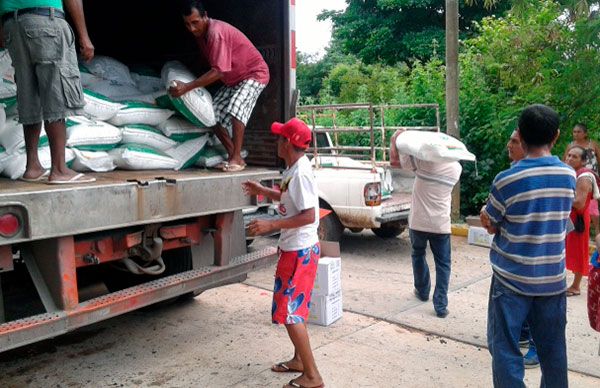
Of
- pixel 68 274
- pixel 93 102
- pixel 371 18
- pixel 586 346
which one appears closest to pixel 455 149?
pixel 586 346

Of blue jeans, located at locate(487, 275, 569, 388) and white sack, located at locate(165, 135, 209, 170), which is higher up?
white sack, located at locate(165, 135, 209, 170)

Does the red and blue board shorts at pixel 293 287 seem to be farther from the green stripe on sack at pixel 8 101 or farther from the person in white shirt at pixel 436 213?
the green stripe on sack at pixel 8 101

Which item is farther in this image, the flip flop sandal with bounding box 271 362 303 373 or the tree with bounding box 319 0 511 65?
the tree with bounding box 319 0 511 65

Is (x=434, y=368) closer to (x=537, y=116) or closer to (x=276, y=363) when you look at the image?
(x=276, y=363)

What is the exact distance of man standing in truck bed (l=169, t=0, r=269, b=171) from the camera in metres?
4.11

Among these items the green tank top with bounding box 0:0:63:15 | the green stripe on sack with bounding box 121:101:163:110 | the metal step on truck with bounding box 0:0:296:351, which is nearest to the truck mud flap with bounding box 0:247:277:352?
the metal step on truck with bounding box 0:0:296:351

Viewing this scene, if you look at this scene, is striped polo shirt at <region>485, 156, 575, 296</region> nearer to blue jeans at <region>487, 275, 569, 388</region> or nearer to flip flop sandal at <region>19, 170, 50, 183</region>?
blue jeans at <region>487, 275, 569, 388</region>

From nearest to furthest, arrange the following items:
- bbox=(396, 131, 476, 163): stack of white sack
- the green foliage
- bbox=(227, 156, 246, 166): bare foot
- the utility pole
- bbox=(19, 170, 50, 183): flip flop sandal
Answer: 1. bbox=(19, 170, 50, 183): flip flop sandal
2. bbox=(227, 156, 246, 166): bare foot
3. bbox=(396, 131, 476, 163): stack of white sack
4. the green foliage
5. the utility pole

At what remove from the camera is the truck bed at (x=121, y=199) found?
275cm

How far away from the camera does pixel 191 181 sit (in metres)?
3.56

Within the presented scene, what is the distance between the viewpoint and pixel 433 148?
4703mm

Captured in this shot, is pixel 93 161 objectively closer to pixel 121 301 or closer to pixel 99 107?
pixel 99 107

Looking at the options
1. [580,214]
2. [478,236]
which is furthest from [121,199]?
[478,236]

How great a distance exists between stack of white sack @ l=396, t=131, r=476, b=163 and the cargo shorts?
2634 mm
